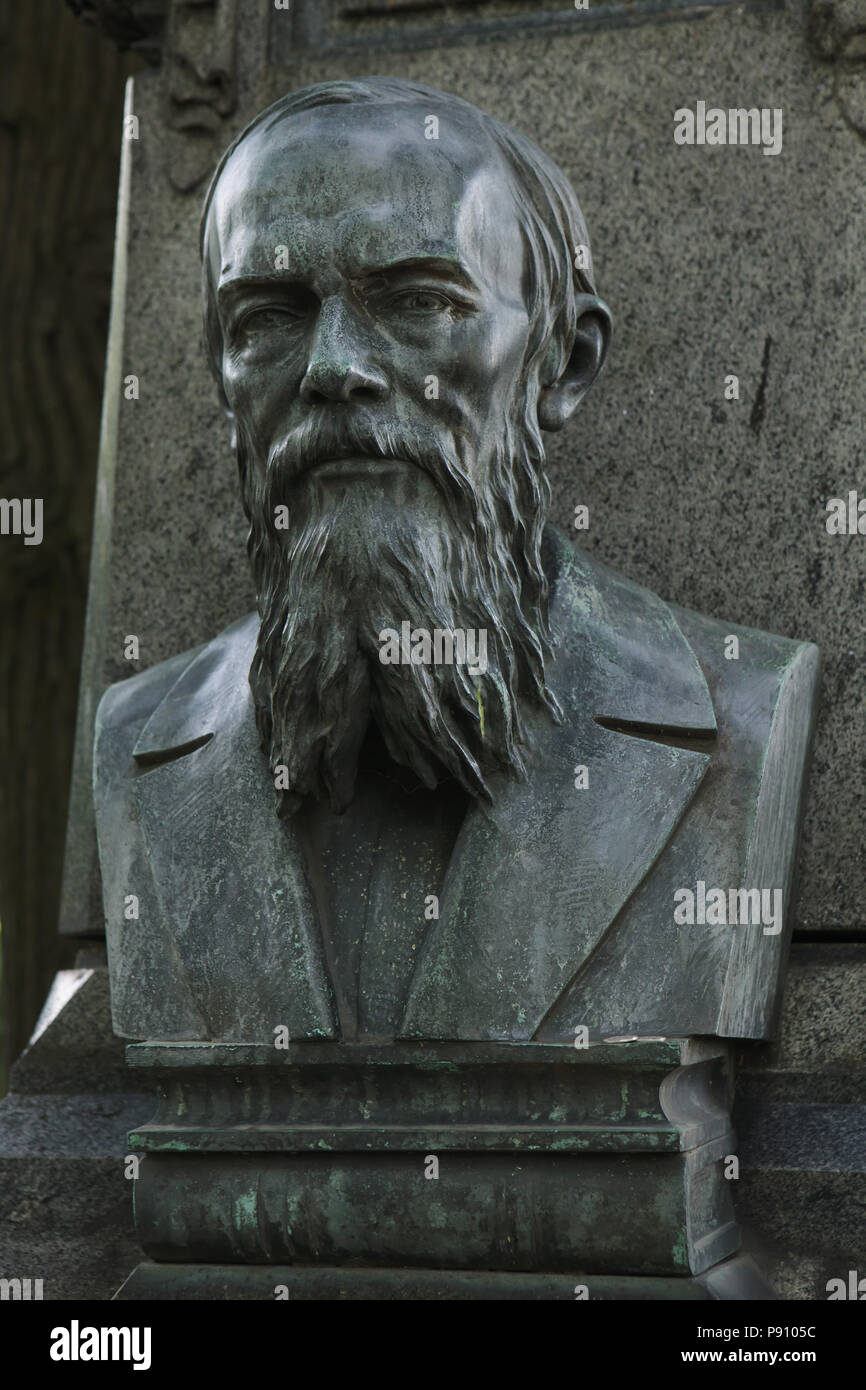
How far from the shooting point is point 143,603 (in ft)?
16.8

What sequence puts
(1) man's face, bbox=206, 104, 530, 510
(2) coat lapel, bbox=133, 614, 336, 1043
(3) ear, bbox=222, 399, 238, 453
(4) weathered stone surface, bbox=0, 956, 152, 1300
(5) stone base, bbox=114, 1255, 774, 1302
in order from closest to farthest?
(5) stone base, bbox=114, 1255, 774, 1302 → (1) man's face, bbox=206, 104, 530, 510 → (2) coat lapel, bbox=133, 614, 336, 1043 → (3) ear, bbox=222, 399, 238, 453 → (4) weathered stone surface, bbox=0, 956, 152, 1300

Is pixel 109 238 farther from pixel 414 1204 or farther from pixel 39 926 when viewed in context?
pixel 414 1204

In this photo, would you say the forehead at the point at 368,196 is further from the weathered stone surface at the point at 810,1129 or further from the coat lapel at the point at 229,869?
the weathered stone surface at the point at 810,1129

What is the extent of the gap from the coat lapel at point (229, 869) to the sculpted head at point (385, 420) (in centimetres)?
12

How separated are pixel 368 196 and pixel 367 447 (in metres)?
0.46

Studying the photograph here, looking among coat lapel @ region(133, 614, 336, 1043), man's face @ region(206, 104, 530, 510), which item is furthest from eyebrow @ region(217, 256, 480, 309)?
coat lapel @ region(133, 614, 336, 1043)

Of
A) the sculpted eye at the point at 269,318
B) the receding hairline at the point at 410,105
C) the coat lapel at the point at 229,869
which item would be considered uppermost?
the receding hairline at the point at 410,105

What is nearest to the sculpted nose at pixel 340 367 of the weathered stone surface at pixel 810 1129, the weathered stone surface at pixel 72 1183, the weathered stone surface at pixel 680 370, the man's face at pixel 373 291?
the man's face at pixel 373 291

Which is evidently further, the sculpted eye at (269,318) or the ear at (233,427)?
the ear at (233,427)

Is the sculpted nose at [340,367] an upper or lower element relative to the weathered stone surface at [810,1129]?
upper

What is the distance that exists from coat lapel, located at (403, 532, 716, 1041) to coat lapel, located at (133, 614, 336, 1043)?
0.24 m

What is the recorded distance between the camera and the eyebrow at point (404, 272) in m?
3.93

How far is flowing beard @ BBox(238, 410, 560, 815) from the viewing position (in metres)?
3.94

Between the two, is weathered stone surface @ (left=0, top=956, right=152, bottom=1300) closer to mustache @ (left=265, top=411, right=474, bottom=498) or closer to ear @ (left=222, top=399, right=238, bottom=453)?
ear @ (left=222, top=399, right=238, bottom=453)
